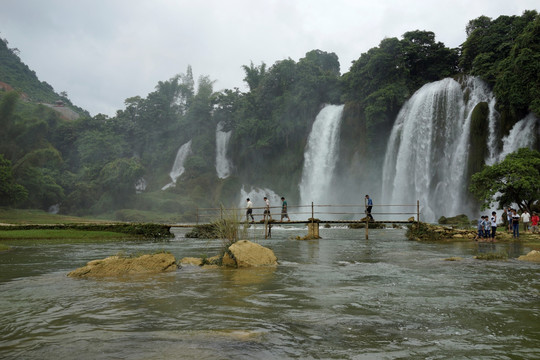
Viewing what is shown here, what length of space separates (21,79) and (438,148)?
93964mm

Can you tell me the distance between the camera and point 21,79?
9281cm

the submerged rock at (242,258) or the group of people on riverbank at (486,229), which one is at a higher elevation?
the group of people on riverbank at (486,229)

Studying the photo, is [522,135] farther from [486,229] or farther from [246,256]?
[246,256]

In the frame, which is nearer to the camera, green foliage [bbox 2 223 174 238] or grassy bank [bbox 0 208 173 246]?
grassy bank [bbox 0 208 173 246]

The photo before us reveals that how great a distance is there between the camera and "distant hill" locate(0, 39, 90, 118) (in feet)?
284

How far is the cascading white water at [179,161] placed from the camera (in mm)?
64938

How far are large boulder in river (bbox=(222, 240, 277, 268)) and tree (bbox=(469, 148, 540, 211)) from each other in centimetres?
1528

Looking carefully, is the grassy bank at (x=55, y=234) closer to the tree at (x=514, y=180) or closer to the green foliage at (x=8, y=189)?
the tree at (x=514, y=180)

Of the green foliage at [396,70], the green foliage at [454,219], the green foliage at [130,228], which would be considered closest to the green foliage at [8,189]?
the green foliage at [130,228]

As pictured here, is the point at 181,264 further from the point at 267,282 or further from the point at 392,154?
the point at 392,154

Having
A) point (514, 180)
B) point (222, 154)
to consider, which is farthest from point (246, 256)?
point (222, 154)

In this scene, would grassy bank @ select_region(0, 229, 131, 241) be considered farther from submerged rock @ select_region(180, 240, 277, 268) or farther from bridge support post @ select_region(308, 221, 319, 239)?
submerged rock @ select_region(180, 240, 277, 268)

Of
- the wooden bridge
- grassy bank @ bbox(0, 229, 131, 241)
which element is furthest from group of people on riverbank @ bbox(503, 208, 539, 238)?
grassy bank @ bbox(0, 229, 131, 241)

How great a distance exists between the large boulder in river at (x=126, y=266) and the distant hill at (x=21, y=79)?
274 feet
